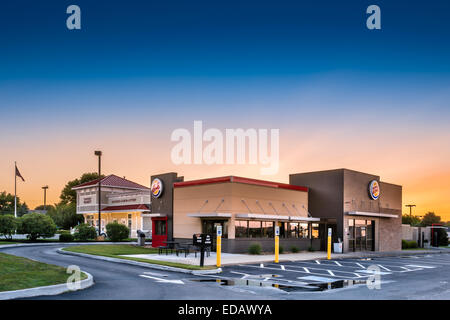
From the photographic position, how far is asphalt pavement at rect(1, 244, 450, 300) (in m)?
11.1

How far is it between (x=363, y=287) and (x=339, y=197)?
1872cm

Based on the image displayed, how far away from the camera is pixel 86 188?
202ft

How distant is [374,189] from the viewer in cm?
3425

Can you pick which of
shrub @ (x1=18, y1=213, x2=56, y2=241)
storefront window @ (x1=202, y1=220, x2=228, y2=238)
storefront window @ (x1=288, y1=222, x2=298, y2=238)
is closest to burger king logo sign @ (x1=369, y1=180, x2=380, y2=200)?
storefront window @ (x1=288, y1=222, x2=298, y2=238)

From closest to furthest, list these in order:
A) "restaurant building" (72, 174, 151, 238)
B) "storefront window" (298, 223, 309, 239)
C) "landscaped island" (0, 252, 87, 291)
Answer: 1. "landscaped island" (0, 252, 87, 291)
2. "storefront window" (298, 223, 309, 239)
3. "restaurant building" (72, 174, 151, 238)

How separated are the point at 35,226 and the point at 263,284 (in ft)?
95.2

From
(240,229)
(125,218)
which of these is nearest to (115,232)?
(125,218)

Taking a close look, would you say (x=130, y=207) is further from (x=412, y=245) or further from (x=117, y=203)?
(x=412, y=245)

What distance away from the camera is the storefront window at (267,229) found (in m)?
27.6

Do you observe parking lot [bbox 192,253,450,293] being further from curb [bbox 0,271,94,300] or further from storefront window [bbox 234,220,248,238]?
storefront window [bbox 234,220,248,238]

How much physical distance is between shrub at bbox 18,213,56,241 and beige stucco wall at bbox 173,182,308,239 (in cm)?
1416

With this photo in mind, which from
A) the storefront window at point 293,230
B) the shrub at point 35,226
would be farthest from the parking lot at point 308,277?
the shrub at point 35,226

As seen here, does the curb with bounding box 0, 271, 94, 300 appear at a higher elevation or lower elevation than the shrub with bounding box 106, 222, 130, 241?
higher
